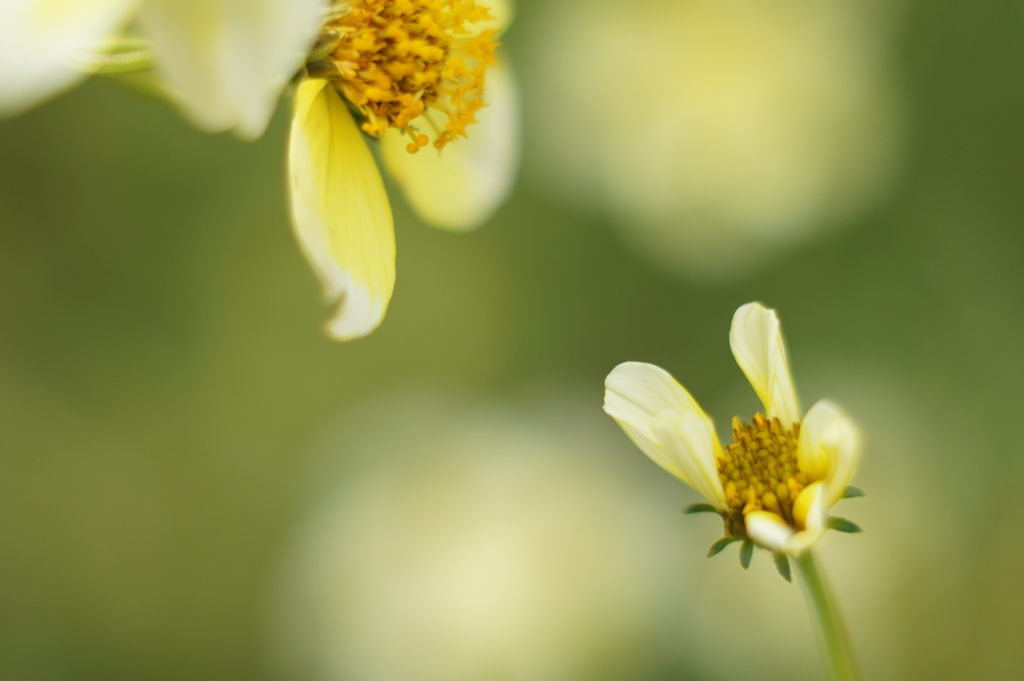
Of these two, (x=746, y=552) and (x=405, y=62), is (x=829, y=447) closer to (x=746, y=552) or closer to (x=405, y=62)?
(x=746, y=552)

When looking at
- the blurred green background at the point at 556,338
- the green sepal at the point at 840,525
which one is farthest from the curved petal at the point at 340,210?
the blurred green background at the point at 556,338

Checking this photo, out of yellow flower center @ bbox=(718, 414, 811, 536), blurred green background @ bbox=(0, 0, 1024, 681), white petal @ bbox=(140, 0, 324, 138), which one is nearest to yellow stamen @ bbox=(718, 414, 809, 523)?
yellow flower center @ bbox=(718, 414, 811, 536)

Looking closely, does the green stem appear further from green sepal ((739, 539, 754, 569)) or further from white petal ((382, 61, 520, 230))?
white petal ((382, 61, 520, 230))

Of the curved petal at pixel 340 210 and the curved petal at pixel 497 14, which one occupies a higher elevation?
the curved petal at pixel 497 14

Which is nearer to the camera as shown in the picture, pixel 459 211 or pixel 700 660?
pixel 459 211

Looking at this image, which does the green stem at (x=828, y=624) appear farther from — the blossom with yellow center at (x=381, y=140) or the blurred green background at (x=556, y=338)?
the blurred green background at (x=556, y=338)

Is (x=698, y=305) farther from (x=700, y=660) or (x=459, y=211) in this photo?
(x=459, y=211)

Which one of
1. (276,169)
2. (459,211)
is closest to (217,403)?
(276,169)
